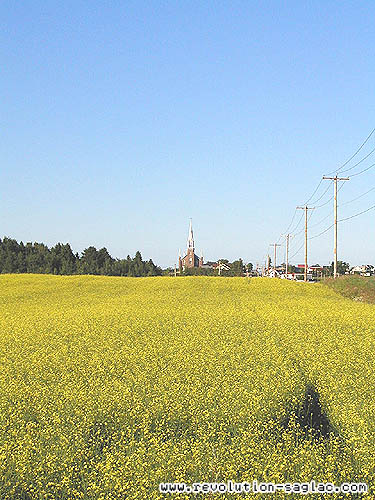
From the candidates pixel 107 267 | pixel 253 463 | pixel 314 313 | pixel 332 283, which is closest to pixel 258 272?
pixel 107 267

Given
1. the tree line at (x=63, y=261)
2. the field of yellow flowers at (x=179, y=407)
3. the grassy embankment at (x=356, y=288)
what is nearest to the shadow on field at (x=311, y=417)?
the field of yellow flowers at (x=179, y=407)

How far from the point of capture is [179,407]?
889 centimetres

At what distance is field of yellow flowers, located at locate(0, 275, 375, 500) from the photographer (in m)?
6.91

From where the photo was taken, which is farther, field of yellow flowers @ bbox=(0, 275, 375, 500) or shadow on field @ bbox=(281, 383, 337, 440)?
shadow on field @ bbox=(281, 383, 337, 440)

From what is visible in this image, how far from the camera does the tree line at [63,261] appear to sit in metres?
79.4

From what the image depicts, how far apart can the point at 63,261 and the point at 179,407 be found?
7312 centimetres

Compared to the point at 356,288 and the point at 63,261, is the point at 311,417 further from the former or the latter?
the point at 63,261

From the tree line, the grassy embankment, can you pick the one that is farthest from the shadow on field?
the tree line

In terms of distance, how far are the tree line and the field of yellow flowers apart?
62970 millimetres

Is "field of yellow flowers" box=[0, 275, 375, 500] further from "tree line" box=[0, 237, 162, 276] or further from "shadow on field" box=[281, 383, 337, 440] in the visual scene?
"tree line" box=[0, 237, 162, 276]

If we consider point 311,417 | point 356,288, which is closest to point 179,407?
point 311,417

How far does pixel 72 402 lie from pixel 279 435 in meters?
3.44

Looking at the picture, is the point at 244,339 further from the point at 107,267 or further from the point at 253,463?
the point at 107,267

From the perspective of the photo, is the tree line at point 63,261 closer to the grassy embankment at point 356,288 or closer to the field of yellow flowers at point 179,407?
the grassy embankment at point 356,288
